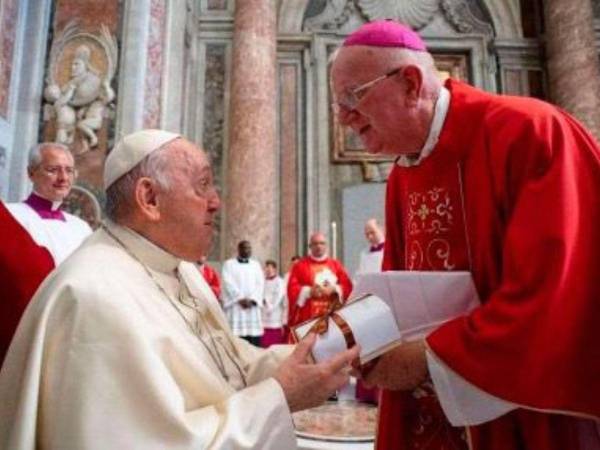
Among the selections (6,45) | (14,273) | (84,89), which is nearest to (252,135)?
(84,89)

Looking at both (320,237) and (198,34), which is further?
(198,34)

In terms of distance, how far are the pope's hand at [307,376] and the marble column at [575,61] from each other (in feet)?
34.5

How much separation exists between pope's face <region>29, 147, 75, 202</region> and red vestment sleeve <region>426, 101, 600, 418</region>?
12.2 ft

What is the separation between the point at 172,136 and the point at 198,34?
10369mm

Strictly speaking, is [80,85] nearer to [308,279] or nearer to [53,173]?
[53,173]

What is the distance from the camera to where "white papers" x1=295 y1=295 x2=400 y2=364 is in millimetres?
1506

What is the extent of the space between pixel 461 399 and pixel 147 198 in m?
1.14

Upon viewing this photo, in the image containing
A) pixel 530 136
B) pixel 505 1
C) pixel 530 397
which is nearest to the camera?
pixel 530 397

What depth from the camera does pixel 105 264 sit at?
5.41 feet

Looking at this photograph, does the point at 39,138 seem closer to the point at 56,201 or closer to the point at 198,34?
the point at 56,201

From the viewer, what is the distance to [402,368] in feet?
5.00

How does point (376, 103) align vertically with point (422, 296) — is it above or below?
above

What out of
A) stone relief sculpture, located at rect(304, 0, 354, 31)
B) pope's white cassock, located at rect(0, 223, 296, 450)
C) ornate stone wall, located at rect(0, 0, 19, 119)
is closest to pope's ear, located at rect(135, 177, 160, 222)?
pope's white cassock, located at rect(0, 223, 296, 450)

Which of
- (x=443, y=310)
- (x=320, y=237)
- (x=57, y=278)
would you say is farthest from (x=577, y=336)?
(x=320, y=237)
